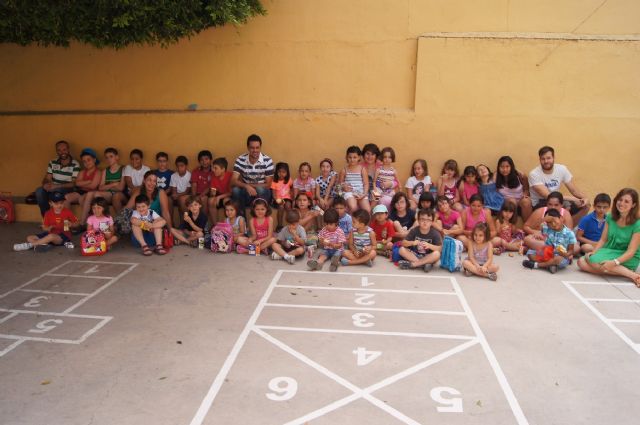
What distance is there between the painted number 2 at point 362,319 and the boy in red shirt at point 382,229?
1865mm

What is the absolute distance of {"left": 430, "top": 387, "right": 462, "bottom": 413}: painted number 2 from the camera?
11.8 ft

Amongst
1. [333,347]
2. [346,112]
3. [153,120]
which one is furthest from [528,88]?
[153,120]

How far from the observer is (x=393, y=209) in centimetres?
728

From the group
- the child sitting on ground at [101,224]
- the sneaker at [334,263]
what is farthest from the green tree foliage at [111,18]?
the sneaker at [334,263]

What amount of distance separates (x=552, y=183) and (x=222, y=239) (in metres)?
4.77

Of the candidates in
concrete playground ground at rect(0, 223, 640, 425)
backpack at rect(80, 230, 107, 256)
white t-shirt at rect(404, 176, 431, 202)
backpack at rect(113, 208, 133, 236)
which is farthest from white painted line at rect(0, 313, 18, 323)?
white t-shirt at rect(404, 176, 431, 202)

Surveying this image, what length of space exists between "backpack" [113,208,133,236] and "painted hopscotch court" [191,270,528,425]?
297 centimetres

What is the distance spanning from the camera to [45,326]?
482 cm

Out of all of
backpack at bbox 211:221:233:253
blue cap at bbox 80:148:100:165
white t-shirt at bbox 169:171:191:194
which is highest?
blue cap at bbox 80:148:100:165

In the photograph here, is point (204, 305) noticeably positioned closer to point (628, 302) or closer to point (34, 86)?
point (628, 302)

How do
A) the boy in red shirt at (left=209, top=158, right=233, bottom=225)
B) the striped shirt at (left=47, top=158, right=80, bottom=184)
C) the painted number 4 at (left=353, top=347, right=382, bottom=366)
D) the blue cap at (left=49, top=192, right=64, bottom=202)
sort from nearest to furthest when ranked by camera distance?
the painted number 4 at (left=353, top=347, right=382, bottom=366) → the blue cap at (left=49, top=192, right=64, bottom=202) → the boy in red shirt at (left=209, top=158, right=233, bottom=225) → the striped shirt at (left=47, top=158, right=80, bottom=184)

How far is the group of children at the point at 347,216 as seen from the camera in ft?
21.1

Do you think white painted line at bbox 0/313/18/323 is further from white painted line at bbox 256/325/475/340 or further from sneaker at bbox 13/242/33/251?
white painted line at bbox 256/325/475/340

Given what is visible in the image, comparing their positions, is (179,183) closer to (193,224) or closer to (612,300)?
(193,224)
